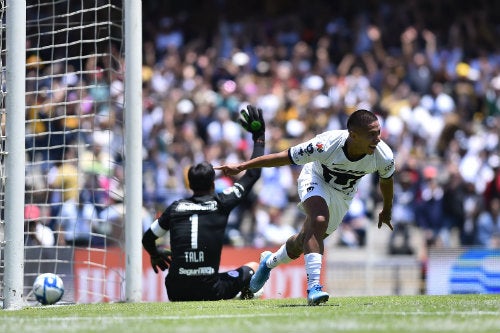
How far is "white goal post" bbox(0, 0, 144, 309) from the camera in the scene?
10.7 metres

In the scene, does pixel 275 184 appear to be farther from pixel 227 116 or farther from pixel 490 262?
pixel 490 262

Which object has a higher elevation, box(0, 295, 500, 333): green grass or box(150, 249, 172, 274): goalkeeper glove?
box(150, 249, 172, 274): goalkeeper glove

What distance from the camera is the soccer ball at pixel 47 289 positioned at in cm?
1159

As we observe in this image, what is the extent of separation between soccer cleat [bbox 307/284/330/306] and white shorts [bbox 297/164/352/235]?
0.94 meters

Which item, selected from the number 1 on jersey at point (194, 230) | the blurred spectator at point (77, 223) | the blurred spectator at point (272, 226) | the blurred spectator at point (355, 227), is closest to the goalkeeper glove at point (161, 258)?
the number 1 on jersey at point (194, 230)

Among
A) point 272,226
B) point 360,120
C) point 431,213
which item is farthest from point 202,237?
point 431,213

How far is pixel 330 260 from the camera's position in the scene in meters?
18.6

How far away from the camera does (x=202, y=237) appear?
1162 cm

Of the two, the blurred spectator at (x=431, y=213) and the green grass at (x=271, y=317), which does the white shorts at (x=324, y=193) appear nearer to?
the green grass at (x=271, y=317)

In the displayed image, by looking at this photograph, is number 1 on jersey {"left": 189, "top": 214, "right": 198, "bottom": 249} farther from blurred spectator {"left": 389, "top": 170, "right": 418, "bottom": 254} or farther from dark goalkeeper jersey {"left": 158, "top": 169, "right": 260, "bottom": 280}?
blurred spectator {"left": 389, "top": 170, "right": 418, "bottom": 254}

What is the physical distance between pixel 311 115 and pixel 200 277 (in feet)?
35.9

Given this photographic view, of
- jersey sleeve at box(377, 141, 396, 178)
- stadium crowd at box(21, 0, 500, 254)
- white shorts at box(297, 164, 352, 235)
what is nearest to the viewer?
jersey sleeve at box(377, 141, 396, 178)

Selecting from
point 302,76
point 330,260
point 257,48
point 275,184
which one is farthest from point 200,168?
point 257,48

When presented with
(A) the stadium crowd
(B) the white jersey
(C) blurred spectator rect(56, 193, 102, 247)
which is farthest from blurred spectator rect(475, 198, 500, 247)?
(B) the white jersey
